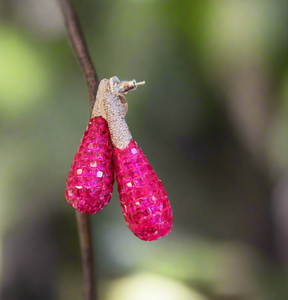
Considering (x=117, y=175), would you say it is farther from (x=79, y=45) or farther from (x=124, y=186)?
(x=79, y=45)

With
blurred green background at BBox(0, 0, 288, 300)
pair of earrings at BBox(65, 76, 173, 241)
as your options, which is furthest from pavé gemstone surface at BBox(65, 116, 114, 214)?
blurred green background at BBox(0, 0, 288, 300)

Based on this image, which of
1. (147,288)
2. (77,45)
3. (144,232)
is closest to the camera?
(144,232)

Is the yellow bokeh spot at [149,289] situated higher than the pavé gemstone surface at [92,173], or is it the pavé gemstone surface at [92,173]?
the pavé gemstone surface at [92,173]

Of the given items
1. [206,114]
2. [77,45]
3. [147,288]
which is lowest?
[147,288]

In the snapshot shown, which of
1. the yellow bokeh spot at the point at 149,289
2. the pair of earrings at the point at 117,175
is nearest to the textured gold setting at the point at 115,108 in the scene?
the pair of earrings at the point at 117,175

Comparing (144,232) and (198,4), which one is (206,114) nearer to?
(198,4)

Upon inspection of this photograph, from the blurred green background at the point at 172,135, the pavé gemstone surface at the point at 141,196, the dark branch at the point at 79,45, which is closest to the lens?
the pavé gemstone surface at the point at 141,196

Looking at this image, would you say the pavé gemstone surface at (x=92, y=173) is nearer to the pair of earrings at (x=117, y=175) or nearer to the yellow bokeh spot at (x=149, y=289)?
the pair of earrings at (x=117, y=175)

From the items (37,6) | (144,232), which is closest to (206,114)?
(144,232)
